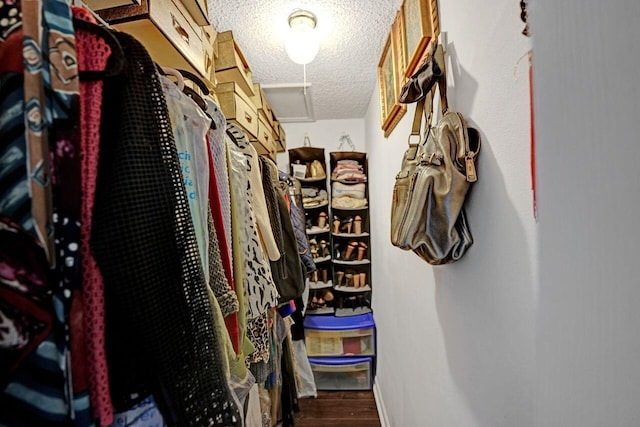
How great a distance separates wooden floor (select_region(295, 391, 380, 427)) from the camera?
188 centimetres

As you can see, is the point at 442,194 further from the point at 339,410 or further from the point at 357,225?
the point at 339,410

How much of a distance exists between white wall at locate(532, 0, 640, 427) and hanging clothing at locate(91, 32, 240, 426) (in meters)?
0.40

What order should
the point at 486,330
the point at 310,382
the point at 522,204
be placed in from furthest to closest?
the point at 310,382, the point at 486,330, the point at 522,204

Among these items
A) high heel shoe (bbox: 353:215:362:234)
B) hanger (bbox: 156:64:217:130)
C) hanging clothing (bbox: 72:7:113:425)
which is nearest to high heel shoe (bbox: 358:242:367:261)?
high heel shoe (bbox: 353:215:362:234)

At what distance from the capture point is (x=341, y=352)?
224 cm

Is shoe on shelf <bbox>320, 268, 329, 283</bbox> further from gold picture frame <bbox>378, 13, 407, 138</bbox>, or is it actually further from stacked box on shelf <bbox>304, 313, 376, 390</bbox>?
gold picture frame <bbox>378, 13, 407, 138</bbox>

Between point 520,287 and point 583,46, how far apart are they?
39cm

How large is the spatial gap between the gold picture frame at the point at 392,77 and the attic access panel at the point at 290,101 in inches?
23.2

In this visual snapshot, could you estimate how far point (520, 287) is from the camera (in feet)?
1.63

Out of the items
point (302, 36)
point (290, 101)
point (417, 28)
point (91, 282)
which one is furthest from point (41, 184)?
point (290, 101)

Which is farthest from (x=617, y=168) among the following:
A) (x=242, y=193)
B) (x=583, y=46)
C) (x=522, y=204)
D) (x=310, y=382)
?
(x=310, y=382)

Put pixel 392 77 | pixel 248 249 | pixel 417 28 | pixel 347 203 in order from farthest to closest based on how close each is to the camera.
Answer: pixel 347 203
pixel 392 77
pixel 417 28
pixel 248 249

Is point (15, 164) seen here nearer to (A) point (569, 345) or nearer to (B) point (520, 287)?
(A) point (569, 345)

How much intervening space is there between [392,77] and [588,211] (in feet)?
4.34
